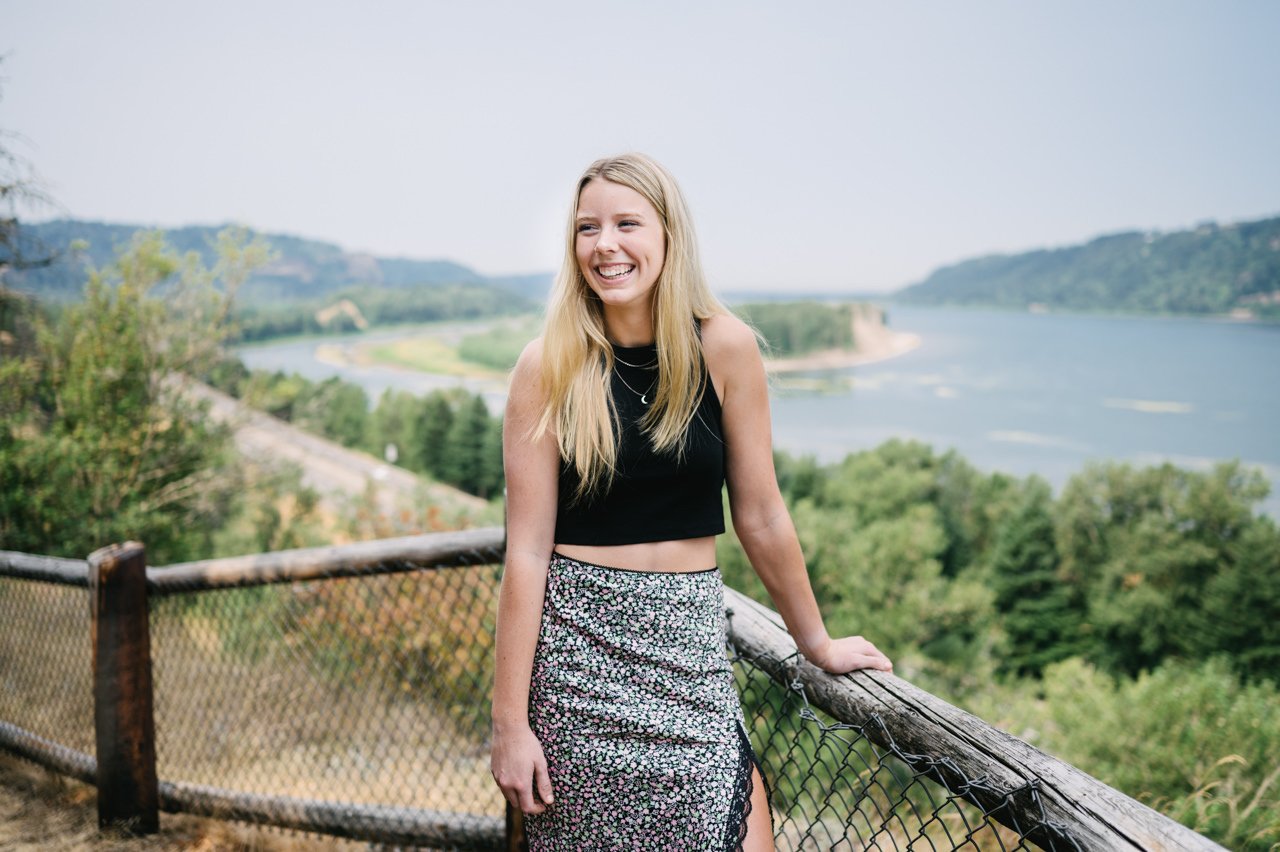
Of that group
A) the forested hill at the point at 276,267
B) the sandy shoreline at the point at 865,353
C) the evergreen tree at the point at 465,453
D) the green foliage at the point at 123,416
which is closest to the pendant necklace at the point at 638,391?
the forested hill at the point at 276,267

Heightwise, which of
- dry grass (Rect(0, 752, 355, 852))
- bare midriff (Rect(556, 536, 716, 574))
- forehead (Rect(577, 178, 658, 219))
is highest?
forehead (Rect(577, 178, 658, 219))

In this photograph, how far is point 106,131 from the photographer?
52438 millimetres

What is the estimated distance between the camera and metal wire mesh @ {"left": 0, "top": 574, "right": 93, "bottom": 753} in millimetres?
3527

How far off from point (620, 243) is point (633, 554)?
0.60 metres

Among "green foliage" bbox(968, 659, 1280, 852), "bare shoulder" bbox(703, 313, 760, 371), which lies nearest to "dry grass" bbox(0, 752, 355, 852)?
"bare shoulder" bbox(703, 313, 760, 371)

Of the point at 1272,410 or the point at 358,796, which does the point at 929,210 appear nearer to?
the point at 1272,410

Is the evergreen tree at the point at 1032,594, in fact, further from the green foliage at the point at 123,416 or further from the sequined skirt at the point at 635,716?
the sequined skirt at the point at 635,716

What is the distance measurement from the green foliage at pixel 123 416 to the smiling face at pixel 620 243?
12.4 meters

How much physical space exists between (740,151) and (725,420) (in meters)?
136

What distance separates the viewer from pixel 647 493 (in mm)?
1566

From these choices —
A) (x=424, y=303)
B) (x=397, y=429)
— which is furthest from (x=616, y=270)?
(x=424, y=303)

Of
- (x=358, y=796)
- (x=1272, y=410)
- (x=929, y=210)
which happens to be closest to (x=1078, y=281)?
(x=1272, y=410)

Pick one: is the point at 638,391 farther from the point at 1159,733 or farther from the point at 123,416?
the point at 123,416

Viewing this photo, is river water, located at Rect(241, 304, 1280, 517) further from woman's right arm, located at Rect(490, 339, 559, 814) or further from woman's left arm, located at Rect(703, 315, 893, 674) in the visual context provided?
woman's left arm, located at Rect(703, 315, 893, 674)
